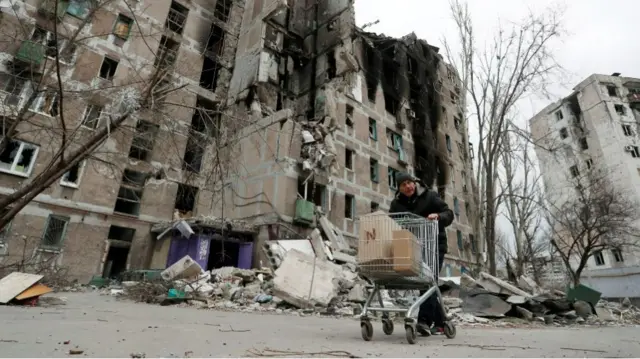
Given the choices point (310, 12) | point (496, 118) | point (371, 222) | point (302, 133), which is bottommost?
point (371, 222)

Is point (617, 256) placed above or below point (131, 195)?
below

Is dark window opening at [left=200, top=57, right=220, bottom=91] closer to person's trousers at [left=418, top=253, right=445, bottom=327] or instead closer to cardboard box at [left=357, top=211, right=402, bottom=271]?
cardboard box at [left=357, top=211, right=402, bottom=271]

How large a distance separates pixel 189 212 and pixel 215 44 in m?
11.3

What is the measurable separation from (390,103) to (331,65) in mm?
5788

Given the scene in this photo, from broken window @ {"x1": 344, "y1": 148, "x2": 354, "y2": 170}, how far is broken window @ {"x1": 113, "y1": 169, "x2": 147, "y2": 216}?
1064cm

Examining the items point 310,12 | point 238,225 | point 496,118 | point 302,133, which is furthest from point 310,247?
point 310,12

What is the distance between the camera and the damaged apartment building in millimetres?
16078

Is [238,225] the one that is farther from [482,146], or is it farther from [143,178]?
[482,146]

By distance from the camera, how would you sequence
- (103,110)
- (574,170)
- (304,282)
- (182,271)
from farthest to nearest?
(574,170)
(182,271)
(304,282)
(103,110)

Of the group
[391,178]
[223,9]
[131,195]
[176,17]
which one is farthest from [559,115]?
[131,195]

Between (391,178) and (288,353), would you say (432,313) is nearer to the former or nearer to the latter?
(288,353)

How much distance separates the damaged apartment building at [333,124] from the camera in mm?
16078

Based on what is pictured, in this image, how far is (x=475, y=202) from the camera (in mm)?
12281

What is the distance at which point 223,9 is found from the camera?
77.4 ft
